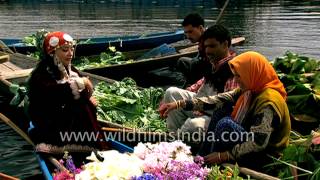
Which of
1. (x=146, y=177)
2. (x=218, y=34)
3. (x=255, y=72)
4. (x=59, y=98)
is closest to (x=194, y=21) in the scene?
(x=218, y=34)

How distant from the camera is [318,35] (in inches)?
628

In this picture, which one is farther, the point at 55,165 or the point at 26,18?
the point at 26,18

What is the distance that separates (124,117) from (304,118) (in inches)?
94.1

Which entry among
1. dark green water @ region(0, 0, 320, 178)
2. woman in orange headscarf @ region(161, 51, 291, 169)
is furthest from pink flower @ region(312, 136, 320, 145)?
dark green water @ region(0, 0, 320, 178)

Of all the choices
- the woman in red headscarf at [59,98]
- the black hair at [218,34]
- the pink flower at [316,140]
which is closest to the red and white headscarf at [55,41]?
the woman in red headscarf at [59,98]

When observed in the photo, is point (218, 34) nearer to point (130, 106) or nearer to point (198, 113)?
point (198, 113)

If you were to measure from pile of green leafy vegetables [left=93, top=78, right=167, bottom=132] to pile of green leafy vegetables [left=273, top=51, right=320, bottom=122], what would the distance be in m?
1.61

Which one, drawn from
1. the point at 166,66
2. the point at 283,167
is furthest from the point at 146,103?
the point at 166,66

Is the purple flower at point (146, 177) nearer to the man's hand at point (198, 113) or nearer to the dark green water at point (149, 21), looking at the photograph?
the man's hand at point (198, 113)

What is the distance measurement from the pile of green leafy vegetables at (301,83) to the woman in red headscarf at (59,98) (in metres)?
2.34

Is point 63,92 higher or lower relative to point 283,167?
higher

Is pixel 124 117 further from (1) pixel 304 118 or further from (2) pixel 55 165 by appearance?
(1) pixel 304 118

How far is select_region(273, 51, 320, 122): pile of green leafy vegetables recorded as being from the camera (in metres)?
5.04

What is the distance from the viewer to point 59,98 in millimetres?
4414
